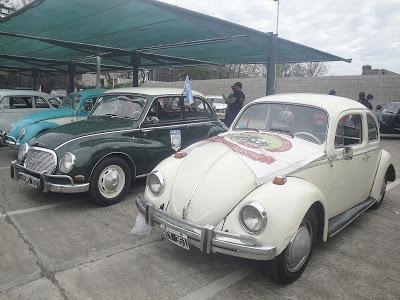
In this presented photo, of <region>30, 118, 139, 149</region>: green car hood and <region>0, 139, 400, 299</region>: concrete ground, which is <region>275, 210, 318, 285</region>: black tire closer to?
<region>0, 139, 400, 299</region>: concrete ground

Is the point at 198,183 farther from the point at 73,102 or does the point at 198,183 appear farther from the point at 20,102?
the point at 20,102

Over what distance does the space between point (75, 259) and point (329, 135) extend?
3048 millimetres

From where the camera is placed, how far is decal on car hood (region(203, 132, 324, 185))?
365 cm

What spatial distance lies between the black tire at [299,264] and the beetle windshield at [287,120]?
1.02 metres

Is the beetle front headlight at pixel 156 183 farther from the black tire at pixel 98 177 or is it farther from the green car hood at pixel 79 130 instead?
the green car hood at pixel 79 130

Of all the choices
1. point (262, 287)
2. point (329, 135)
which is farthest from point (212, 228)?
point (329, 135)

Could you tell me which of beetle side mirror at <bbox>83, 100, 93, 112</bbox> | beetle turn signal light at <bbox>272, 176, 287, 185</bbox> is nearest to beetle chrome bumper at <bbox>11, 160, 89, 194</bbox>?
beetle turn signal light at <bbox>272, 176, 287, 185</bbox>

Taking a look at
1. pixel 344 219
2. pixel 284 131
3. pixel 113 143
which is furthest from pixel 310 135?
pixel 113 143

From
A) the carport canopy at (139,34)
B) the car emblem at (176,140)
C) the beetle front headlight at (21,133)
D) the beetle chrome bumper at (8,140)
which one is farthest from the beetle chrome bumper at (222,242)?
the beetle chrome bumper at (8,140)

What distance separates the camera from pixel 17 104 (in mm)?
10180

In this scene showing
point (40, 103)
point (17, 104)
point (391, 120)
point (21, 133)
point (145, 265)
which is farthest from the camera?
point (391, 120)

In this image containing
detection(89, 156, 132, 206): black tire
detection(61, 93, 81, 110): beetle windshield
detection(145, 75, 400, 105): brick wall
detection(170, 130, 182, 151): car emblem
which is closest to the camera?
detection(89, 156, 132, 206): black tire

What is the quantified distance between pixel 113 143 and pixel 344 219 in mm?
A: 3297

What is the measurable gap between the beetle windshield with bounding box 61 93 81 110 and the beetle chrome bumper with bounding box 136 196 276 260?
21.7ft
